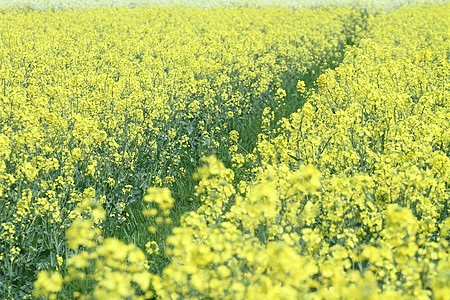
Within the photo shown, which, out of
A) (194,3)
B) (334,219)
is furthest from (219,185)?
(194,3)

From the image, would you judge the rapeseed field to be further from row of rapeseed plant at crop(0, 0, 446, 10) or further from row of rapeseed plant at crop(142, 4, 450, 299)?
row of rapeseed plant at crop(0, 0, 446, 10)

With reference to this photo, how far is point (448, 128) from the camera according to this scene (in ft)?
16.9

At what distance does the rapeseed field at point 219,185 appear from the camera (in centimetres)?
275

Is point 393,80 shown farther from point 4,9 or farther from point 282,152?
point 4,9

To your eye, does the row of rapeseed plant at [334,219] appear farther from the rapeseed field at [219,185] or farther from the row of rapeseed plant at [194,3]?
the row of rapeseed plant at [194,3]

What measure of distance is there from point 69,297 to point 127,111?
9.98ft

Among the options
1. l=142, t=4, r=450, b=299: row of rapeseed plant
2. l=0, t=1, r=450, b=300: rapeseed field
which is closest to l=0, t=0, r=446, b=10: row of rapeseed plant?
l=0, t=1, r=450, b=300: rapeseed field

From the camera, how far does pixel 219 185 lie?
3.87 meters

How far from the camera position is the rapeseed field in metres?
2.75

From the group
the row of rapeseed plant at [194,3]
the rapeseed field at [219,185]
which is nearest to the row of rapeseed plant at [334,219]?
the rapeseed field at [219,185]

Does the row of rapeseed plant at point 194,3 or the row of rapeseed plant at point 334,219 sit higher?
the row of rapeseed plant at point 194,3

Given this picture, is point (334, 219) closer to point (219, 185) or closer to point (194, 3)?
point (219, 185)

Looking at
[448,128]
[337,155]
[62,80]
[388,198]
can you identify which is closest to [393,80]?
[448,128]

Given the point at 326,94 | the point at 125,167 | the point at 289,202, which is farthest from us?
the point at 326,94
